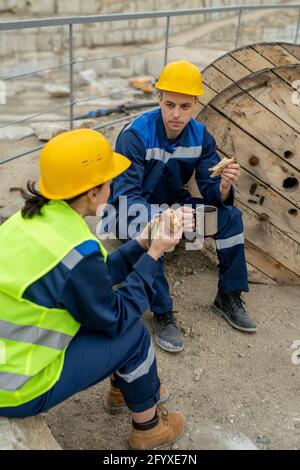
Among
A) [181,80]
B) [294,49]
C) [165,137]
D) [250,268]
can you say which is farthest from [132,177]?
[294,49]

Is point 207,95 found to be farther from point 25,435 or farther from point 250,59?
point 25,435

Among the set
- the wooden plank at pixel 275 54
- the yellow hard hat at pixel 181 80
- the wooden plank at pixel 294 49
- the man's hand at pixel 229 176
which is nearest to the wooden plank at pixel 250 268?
the man's hand at pixel 229 176

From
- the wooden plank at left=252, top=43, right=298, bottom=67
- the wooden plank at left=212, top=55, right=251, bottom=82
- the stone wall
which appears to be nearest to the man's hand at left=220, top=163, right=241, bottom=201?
the wooden plank at left=212, top=55, right=251, bottom=82

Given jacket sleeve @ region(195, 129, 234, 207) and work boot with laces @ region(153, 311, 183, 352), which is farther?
jacket sleeve @ region(195, 129, 234, 207)

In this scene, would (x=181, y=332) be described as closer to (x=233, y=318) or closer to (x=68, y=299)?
(x=233, y=318)

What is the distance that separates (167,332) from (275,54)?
7.03ft

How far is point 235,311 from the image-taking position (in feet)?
11.9

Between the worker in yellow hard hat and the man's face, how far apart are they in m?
1.07

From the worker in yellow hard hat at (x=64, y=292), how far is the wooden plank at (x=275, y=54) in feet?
7.11

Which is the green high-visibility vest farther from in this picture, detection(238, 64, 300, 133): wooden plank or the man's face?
detection(238, 64, 300, 133): wooden plank

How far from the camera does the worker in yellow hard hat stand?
6.73 feet

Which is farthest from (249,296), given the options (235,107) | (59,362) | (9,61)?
(9,61)

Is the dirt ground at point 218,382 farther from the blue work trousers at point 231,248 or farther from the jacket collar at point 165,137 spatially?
the jacket collar at point 165,137

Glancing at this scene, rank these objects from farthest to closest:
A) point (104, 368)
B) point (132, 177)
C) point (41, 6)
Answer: point (41, 6) < point (132, 177) < point (104, 368)
